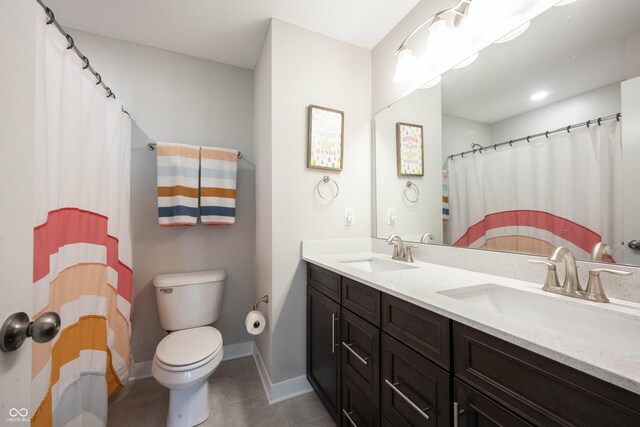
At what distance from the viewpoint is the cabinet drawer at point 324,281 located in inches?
50.3

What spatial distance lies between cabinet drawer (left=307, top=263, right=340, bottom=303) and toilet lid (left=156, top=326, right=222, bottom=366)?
0.66 meters

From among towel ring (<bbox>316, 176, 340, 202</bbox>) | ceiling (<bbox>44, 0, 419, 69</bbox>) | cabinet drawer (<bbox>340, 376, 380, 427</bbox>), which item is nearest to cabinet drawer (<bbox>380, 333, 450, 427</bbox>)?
cabinet drawer (<bbox>340, 376, 380, 427</bbox>)

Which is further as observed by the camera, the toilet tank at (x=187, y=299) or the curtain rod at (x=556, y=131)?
the toilet tank at (x=187, y=299)

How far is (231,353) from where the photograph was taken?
6.63ft

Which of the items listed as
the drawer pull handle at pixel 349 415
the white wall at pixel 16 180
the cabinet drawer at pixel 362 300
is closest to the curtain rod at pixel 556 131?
the cabinet drawer at pixel 362 300

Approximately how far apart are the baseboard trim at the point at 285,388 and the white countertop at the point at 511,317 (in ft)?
2.83

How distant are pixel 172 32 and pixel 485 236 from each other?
7.72ft

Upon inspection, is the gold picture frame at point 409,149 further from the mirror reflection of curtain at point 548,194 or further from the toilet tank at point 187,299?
the toilet tank at point 187,299

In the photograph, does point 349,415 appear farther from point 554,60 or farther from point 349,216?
point 554,60

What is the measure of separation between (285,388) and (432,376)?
117 centimetres

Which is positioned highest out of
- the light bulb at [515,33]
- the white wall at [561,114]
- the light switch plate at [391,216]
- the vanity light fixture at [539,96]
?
the light bulb at [515,33]

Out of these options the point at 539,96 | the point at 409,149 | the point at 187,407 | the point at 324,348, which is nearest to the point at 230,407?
the point at 187,407

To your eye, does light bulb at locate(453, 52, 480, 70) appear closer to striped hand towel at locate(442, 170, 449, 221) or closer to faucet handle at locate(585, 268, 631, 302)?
striped hand towel at locate(442, 170, 449, 221)

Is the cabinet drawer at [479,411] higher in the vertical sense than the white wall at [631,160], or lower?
lower
